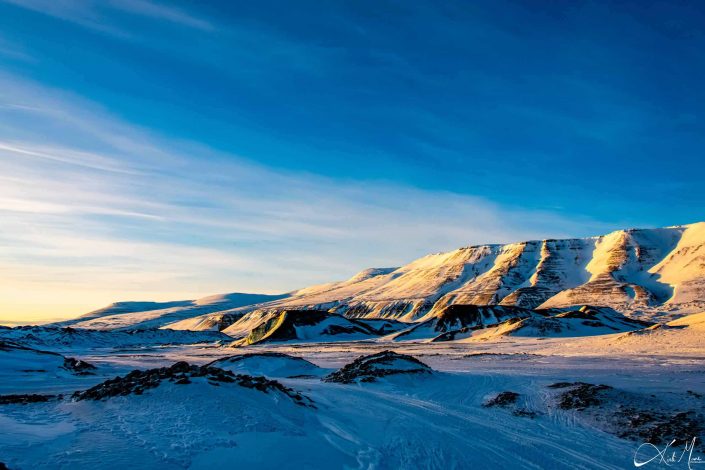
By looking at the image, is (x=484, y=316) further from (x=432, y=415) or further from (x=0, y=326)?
(x=0, y=326)

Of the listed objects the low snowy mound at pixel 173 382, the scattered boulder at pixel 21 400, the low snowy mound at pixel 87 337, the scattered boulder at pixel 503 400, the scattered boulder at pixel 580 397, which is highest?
the low snowy mound at pixel 173 382

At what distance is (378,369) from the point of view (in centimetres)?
2692

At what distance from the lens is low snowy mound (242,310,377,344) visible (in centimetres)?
10275

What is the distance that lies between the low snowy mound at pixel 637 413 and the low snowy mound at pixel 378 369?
9366 mm

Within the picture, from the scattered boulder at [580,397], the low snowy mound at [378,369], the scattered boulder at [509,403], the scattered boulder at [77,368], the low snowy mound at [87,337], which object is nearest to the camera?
the scattered boulder at [509,403]

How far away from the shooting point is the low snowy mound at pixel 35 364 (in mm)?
27375

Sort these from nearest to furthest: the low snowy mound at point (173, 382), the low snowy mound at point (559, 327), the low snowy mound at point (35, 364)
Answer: the low snowy mound at point (173, 382) < the low snowy mound at point (35, 364) < the low snowy mound at point (559, 327)

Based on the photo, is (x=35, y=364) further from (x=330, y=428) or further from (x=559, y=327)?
(x=559, y=327)

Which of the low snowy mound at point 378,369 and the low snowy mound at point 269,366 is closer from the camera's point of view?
the low snowy mound at point 378,369

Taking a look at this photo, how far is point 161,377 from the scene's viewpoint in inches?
556

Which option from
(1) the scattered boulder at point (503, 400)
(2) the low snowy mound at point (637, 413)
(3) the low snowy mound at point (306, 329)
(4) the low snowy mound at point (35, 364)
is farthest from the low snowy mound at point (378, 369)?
(3) the low snowy mound at point (306, 329)

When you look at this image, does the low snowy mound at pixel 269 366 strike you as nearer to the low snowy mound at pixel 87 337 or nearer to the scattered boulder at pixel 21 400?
the scattered boulder at pixel 21 400

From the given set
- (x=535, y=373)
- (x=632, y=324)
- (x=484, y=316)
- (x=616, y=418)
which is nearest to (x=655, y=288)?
(x=632, y=324)

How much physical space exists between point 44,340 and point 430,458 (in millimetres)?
105971
